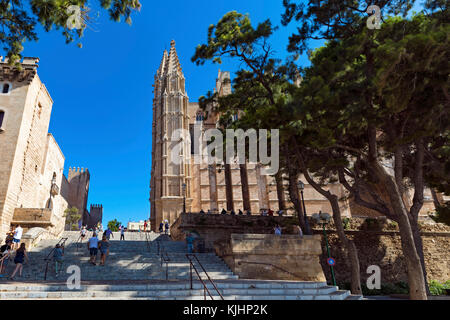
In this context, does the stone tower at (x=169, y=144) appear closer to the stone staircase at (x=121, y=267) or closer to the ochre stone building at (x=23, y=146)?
the ochre stone building at (x=23, y=146)

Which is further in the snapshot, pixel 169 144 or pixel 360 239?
pixel 169 144

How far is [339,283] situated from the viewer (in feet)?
53.8

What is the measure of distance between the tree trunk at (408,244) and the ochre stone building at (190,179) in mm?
19605

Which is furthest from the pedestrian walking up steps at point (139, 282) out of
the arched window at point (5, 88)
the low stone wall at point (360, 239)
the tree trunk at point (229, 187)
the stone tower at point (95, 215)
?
the stone tower at point (95, 215)

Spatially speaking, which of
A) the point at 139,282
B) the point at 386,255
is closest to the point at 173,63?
the point at 386,255

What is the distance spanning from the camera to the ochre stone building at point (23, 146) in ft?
54.2

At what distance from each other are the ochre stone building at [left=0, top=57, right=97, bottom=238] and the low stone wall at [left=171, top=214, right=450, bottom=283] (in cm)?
808

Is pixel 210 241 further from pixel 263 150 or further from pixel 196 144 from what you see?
pixel 196 144

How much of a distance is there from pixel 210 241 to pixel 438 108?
42.9 feet

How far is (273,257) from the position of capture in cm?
1058

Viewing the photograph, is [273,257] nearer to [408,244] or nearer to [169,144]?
[408,244]

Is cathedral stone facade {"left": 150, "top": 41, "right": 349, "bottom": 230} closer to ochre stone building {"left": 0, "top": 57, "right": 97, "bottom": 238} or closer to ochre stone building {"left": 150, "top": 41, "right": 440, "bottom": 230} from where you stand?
ochre stone building {"left": 150, "top": 41, "right": 440, "bottom": 230}

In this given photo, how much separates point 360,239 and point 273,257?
10.8 meters
